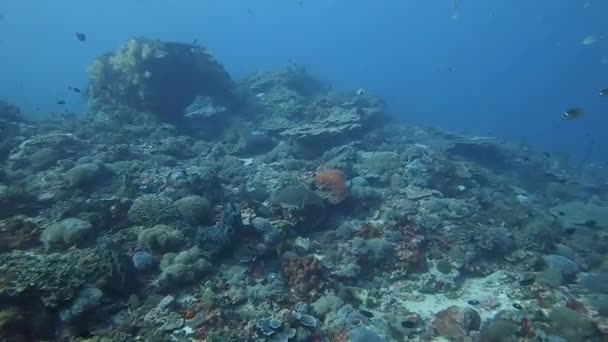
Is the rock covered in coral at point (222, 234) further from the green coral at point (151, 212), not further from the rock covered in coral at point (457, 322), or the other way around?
the rock covered in coral at point (457, 322)

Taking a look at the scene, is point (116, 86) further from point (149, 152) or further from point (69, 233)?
point (69, 233)

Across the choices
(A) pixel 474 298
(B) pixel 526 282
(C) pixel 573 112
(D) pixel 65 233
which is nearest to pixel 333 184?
(A) pixel 474 298

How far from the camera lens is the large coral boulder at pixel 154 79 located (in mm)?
23328

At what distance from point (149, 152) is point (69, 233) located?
366 inches

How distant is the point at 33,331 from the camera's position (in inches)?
290

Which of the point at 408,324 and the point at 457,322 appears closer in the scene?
the point at 408,324

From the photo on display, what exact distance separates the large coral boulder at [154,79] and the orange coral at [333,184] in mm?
13330

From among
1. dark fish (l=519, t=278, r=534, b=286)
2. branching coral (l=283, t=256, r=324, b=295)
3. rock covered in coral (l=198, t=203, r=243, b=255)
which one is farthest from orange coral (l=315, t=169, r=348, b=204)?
dark fish (l=519, t=278, r=534, b=286)

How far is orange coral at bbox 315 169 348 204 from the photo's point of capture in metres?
14.1

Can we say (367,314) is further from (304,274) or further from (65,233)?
(65,233)

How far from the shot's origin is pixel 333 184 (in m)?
14.4

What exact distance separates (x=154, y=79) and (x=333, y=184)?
1472 centimetres

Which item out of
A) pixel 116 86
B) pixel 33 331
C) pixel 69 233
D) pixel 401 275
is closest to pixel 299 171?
pixel 401 275

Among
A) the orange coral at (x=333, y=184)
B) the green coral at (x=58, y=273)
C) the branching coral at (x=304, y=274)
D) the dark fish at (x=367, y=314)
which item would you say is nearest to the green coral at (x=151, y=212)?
the green coral at (x=58, y=273)
